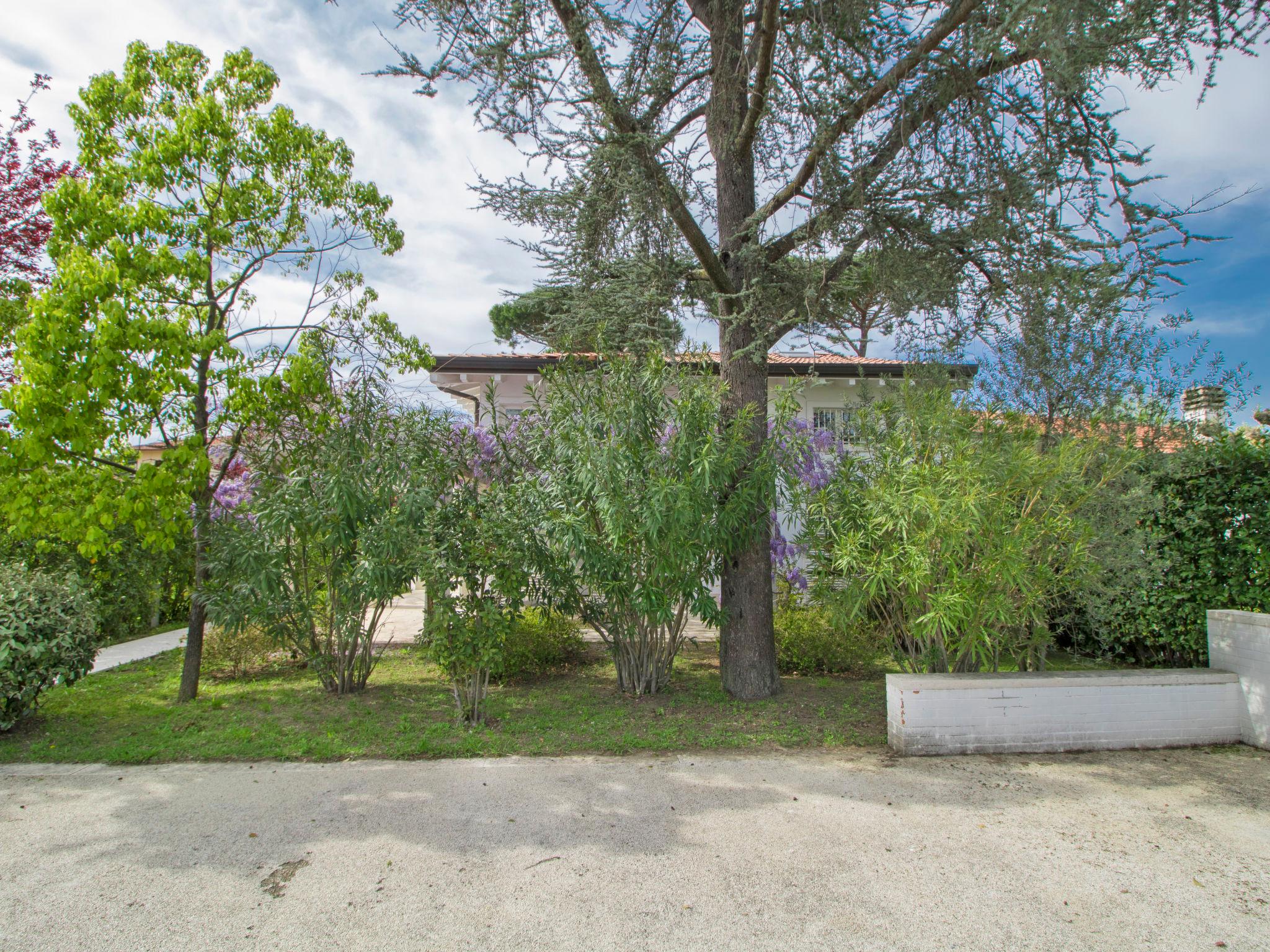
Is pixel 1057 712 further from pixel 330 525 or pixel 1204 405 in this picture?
pixel 330 525

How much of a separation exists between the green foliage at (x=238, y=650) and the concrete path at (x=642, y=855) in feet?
8.60

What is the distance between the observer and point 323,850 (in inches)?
130

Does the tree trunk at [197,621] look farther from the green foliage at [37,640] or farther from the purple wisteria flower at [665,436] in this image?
the purple wisteria flower at [665,436]

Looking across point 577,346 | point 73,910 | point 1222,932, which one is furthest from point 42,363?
point 1222,932

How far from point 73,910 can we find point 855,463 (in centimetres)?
534

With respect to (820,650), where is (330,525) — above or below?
above

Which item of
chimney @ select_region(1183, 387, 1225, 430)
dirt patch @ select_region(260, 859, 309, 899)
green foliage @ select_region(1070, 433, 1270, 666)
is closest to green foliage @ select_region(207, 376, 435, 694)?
dirt patch @ select_region(260, 859, 309, 899)

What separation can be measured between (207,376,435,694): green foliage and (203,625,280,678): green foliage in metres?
0.87

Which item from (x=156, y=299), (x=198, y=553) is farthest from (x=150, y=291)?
(x=198, y=553)

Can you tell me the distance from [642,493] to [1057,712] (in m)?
3.25

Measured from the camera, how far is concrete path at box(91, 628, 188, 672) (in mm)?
7598

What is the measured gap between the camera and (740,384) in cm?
625

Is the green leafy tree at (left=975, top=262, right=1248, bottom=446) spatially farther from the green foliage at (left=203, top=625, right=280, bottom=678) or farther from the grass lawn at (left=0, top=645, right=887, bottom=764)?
the green foliage at (left=203, top=625, right=280, bottom=678)

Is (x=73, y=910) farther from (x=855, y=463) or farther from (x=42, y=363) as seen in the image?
(x=855, y=463)
